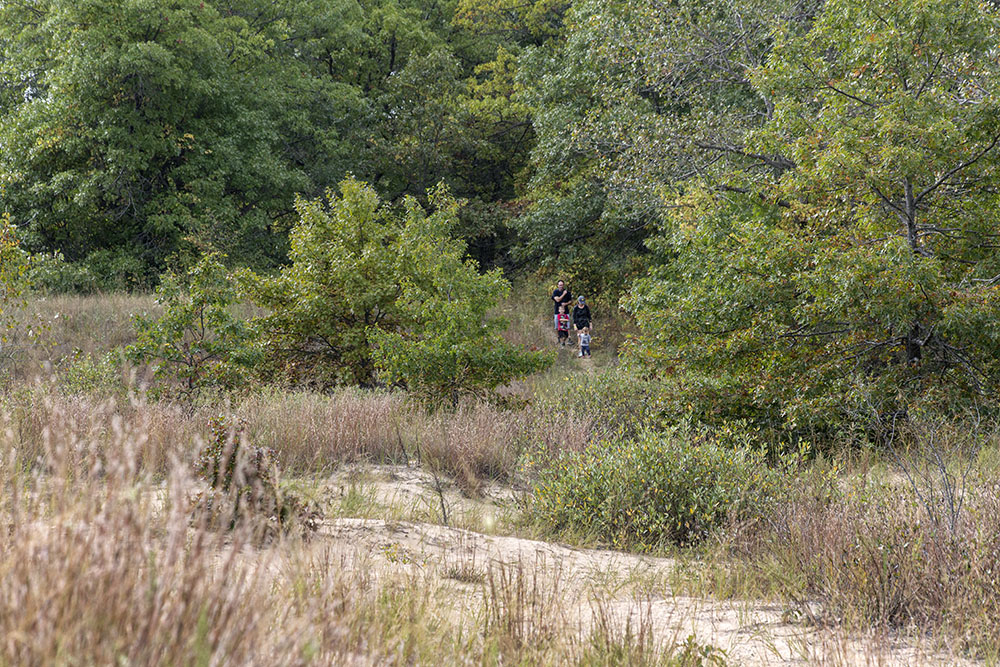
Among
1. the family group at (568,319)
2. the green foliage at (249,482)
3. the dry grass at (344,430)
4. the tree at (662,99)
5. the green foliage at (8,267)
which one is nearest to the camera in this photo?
the green foliage at (249,482)

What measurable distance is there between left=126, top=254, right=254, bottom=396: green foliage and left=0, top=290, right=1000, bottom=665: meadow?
81 cm

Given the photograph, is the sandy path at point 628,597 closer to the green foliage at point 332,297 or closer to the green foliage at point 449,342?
the green foliage at point 449,342

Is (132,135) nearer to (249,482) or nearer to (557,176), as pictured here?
(557,176)

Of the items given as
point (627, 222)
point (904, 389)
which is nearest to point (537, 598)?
point (904, 389)

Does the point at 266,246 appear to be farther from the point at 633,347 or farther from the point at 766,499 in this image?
the point at 766,499

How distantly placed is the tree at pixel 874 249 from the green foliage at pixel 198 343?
216 inches

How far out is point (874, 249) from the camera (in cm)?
862

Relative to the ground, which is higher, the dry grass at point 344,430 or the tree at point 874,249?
the tree at point 874,249

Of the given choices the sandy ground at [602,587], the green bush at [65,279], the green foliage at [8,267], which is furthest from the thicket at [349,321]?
the green bush at [65,279]

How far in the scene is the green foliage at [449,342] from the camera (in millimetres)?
10625

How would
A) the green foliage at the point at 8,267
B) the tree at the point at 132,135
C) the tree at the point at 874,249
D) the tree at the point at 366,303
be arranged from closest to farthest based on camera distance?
the tree at the point at 874,249 < the green foliage at the point at 8,267 < the tree at the point at 366,303 < the tree at the point at 132,135

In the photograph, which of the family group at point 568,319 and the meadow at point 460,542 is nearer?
the meadow at point 460,542

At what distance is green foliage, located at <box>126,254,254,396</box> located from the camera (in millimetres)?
10094

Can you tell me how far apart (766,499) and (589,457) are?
4.73 ft
